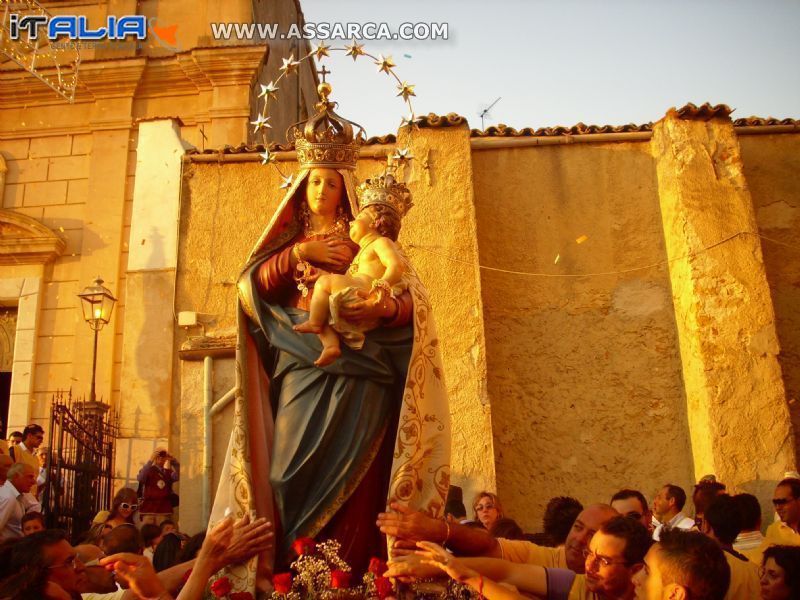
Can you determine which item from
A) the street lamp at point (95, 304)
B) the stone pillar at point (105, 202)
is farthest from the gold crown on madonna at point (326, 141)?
the stone pillar at point (105, 202)

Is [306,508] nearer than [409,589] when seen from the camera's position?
No

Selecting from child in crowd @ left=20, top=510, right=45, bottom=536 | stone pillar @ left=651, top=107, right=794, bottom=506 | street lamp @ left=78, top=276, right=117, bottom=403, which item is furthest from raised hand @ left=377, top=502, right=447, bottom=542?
street lamp @ left=78, top=276, right=117, bottom=403

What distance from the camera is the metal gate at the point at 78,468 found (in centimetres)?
848

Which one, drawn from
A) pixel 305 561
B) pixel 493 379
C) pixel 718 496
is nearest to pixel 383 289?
pixel 305 561

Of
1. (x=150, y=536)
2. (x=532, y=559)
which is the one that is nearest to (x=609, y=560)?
(x=532, y=559)

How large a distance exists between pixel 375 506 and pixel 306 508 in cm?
29

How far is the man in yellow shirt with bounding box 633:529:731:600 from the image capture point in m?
2.54

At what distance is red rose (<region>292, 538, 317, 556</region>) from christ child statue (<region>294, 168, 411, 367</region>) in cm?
75

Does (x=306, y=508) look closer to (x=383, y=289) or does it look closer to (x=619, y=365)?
(x=383, y=289)

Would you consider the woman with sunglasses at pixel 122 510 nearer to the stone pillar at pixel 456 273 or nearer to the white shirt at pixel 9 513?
the white shirt at pixel 9 513

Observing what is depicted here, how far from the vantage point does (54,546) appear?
320cm

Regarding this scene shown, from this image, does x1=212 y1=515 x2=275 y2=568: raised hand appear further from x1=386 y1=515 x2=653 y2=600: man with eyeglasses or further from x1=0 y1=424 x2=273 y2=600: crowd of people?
x1=386 y1=515 x2=653 y2=600: man with eyeglasses

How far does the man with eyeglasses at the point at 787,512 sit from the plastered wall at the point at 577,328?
13.7 ft

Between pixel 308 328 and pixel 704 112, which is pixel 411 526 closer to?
pixel 308 328
